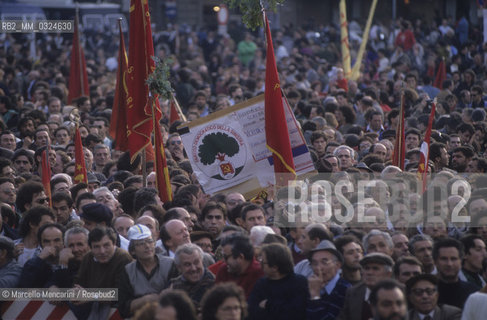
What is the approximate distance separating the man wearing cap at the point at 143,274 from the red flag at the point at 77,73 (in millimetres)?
9923

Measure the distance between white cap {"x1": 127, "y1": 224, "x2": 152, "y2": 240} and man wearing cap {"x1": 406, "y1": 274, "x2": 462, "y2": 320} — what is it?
2.02 m

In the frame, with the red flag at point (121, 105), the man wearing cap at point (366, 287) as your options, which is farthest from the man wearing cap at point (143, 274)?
the red flag at point (121, 105)

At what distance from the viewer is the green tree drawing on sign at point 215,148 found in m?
9.84

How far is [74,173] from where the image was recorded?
11.2 meters

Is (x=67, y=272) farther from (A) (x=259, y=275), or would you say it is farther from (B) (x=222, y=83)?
(B) (x=222, y=83)

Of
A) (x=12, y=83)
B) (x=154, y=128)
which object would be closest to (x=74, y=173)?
(x=154, y=128)

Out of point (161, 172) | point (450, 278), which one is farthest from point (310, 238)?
point (161, 172)

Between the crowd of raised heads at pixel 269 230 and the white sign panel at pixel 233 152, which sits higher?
the white sign panel at pixel 233 152

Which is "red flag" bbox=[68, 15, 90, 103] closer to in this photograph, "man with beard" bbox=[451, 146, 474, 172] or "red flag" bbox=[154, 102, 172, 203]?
"red flag" bbox=[154, 102, 172, 203]

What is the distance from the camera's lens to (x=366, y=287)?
6.51 metres

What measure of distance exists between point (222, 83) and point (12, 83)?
462 cm

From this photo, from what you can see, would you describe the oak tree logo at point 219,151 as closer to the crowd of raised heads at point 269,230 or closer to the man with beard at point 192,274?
the crowd of raised heads at point 269,230

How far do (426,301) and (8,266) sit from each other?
10.6ft

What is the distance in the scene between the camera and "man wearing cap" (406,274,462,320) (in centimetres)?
631
